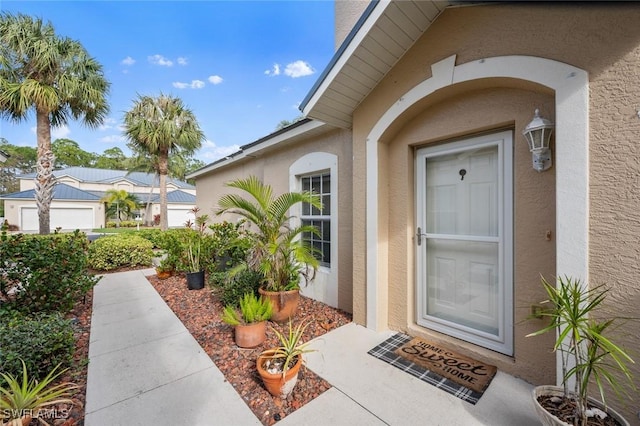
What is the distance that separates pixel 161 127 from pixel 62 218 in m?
20.0

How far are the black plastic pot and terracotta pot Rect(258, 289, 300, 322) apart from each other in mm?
2691

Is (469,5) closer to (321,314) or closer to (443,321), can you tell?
(443,321)

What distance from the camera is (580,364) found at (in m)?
1.87

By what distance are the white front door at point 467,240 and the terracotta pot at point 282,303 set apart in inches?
77.7

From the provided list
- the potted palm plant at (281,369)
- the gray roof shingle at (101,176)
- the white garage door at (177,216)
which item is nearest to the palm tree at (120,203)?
the white garage door at (177,216)

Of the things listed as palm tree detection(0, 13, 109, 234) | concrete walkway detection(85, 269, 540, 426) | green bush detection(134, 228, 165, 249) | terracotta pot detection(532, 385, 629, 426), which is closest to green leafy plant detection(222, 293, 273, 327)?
concrete walkway detection(85, 269, 540, 426)

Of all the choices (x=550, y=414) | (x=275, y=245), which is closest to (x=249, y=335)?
(x=275, y=245)

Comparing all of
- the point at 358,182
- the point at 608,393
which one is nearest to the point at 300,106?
the point at 358,182

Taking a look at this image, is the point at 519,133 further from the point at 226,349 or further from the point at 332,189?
the point at 226,349

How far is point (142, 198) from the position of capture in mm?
33562

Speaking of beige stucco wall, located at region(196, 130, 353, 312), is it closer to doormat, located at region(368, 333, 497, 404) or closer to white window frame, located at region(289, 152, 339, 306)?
white window frame, located at region(289, 152, 339, 306)

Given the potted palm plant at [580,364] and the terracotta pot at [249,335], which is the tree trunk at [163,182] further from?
the potted palm plant at [580,364]

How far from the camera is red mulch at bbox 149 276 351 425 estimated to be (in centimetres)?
246

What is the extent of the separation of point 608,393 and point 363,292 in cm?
253
